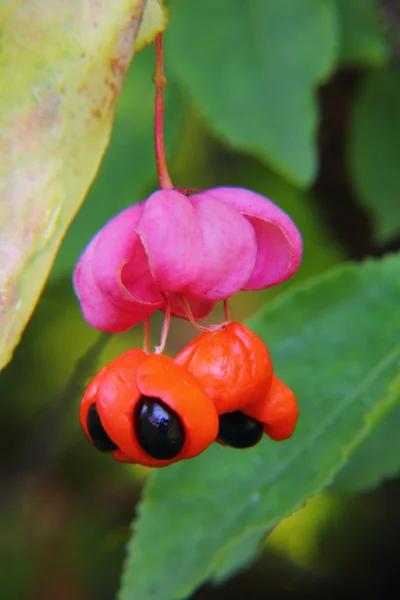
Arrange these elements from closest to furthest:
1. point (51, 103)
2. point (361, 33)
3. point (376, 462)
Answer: point (51, 103)
point (376, 462)
point (361, 33)

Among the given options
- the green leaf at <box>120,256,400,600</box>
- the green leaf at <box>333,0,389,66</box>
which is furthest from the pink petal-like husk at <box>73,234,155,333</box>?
the green leaf at <box>333,0,389,66</box>

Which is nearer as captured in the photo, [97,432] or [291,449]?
[97,432]

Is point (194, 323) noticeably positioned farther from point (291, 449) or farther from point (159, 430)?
point (291, 449)

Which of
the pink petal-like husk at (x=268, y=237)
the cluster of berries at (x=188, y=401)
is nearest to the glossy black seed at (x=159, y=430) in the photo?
the cluster of berries at (x=188, y=401)

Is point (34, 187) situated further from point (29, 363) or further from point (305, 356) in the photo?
point (29, 363)

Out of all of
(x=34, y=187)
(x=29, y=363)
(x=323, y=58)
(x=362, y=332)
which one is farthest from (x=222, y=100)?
(x=29, y=363)

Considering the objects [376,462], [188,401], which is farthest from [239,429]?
[376,462]
